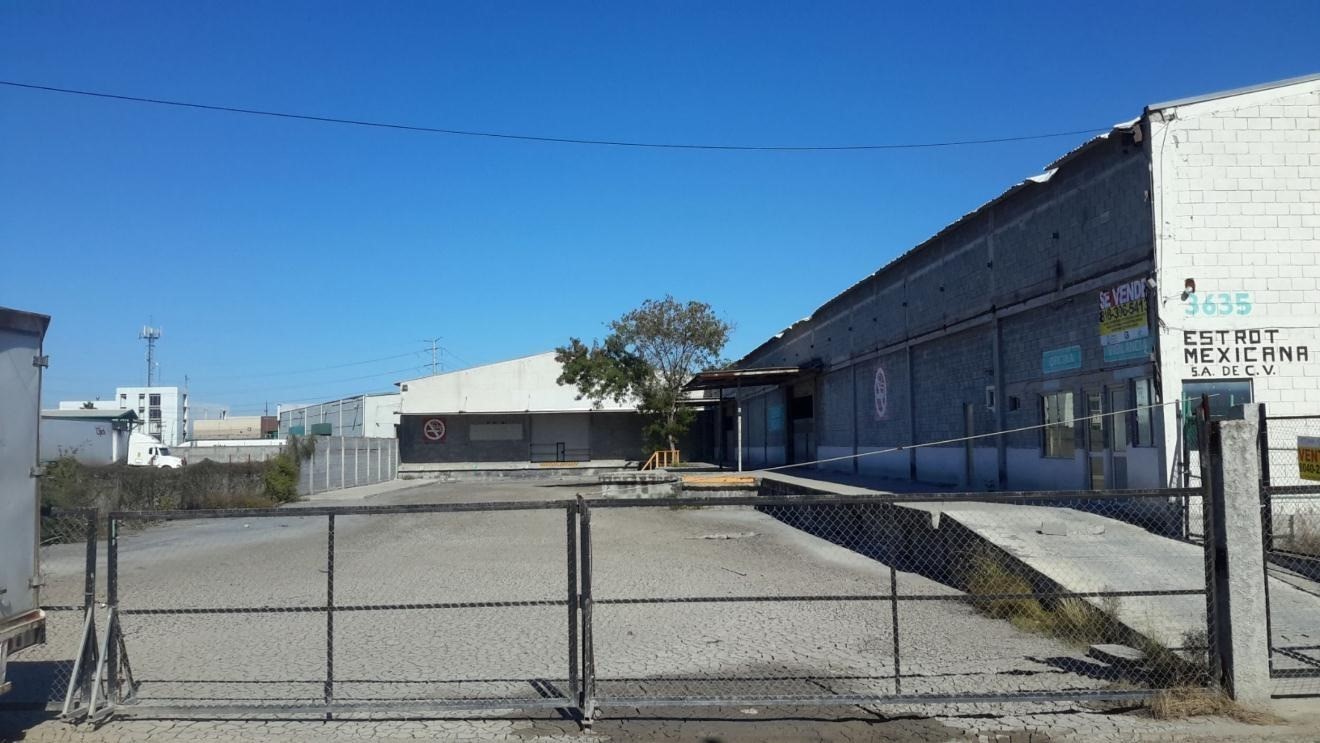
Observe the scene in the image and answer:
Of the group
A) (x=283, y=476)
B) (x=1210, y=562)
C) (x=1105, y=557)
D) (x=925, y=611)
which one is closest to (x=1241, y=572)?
(x=1210, y=562)

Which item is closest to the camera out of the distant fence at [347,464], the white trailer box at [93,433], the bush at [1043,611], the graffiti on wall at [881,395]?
the bush at [1043,611]

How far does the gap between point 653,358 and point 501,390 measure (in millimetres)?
14603

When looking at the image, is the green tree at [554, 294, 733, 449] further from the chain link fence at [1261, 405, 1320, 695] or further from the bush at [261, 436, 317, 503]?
the chain link fence at [1261, 405, 1320, 695]

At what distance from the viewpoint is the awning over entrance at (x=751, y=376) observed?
37.6m

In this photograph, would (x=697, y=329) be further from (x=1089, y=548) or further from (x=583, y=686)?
(x=583, y=686)

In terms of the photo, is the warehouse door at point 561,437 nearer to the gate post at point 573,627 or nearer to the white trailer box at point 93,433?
the white trailer box at point 93,433

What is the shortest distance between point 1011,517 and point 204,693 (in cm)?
1112

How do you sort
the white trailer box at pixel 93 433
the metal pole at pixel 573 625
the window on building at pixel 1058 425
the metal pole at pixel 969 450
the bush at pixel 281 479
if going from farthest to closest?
the white trailer box at pixel 93 433, the bush at pixel 281 479, the metal pole at pixel 969 450, the window on building at pixel 1058 425, the metal pole at pixel 573 625

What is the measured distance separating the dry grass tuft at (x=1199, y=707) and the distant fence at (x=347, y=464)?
106ft

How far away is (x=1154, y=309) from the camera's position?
15.0 m

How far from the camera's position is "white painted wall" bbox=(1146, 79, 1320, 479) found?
48.5ft

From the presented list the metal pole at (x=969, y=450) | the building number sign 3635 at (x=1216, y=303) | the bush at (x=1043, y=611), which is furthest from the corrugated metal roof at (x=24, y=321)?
the metal pole at (x=969, y=450)

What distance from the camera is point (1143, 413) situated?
619 inches

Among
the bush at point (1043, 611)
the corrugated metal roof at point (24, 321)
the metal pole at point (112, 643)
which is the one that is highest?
the corrugated metal roof at point (24, 321)
